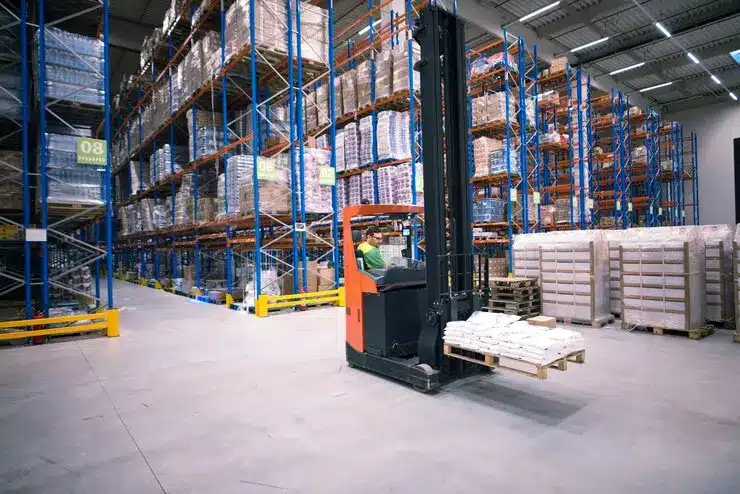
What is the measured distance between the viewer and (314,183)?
9633 mm

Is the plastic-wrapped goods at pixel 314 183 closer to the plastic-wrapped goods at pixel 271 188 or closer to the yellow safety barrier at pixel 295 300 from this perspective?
the plastic-wrapped goods at pixel 271 188

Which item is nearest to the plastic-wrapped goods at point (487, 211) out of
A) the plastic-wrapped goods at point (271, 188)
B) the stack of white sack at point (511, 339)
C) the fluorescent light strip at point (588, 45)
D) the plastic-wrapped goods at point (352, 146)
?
the plastic-wrapped goods at point (352, 146)

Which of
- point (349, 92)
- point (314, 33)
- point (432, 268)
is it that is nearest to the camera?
point (432, 268)

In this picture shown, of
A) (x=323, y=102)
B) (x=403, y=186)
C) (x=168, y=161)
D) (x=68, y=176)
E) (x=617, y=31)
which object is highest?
(x=617, y=31)

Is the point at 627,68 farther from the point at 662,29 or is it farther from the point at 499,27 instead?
the point at 499,27

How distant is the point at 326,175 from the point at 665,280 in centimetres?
611

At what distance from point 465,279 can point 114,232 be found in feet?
70.6

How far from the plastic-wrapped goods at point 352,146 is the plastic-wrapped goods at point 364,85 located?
1.92 ft

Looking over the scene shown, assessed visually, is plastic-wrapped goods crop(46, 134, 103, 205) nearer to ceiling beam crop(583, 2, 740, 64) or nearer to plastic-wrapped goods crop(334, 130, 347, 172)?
plastic-wrapped goods crop(334, 130, 347, 172)

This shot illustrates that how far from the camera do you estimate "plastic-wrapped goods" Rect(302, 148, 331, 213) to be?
31.1 feet

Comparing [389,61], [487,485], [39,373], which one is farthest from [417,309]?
[389,61]

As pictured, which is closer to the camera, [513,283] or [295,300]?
[513,283]

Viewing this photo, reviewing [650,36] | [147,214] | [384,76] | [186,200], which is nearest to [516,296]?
[384,76]

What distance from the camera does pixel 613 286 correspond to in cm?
759
